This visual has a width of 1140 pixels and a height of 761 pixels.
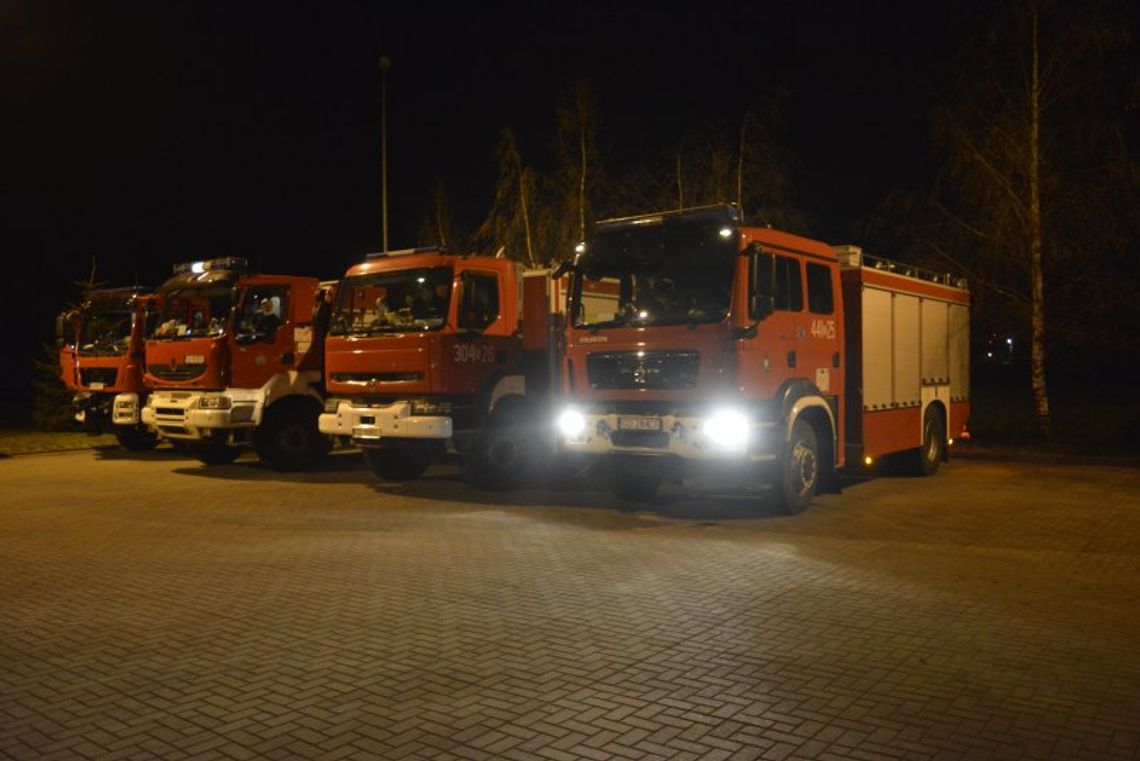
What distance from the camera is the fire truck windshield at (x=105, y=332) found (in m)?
18.3

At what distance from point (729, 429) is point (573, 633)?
14.6 feet

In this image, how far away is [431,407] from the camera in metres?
12.8

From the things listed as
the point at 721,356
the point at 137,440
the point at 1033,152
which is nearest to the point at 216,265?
the point at 137,440

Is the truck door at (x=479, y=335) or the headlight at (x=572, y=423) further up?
the truck door at (x=479, y=335)

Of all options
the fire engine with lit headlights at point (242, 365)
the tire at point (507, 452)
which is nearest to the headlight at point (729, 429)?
the tire at point (507, 452)

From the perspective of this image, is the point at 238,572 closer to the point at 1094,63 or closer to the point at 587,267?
the point at 587,267

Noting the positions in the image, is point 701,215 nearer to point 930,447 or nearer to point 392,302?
point 392,302

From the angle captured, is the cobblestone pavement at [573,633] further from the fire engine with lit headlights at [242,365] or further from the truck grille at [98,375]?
the truck grille at [98,375]

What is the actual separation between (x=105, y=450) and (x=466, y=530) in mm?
13275

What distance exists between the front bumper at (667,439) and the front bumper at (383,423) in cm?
209

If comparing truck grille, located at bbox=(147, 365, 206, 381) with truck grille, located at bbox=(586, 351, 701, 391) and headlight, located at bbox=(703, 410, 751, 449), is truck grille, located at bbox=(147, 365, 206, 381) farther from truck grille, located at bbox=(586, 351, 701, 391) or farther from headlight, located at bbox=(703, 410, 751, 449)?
headlight, located at bbox=(703, 410, 751, 449)

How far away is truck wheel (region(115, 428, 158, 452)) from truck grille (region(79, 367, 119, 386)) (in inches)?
51.5

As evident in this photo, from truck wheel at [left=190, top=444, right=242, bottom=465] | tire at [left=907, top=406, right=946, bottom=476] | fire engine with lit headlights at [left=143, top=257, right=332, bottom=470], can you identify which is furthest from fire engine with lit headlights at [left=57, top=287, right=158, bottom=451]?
tire at [left=907, top=406, right=946, bottom=476]

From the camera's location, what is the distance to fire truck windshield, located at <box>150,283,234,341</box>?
15.8 m
